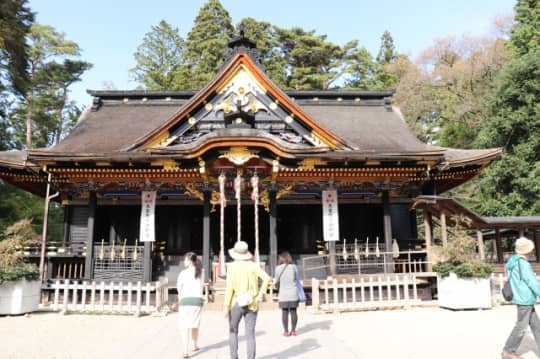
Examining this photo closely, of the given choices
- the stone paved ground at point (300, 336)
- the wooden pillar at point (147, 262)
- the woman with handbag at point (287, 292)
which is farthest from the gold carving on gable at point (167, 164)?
the woman with handbag at point (287, 292)

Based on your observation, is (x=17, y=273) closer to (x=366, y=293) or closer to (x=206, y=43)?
(x=366, y=293)

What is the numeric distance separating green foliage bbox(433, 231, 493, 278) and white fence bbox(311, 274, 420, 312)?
40.0 inches

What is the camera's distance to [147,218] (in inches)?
484

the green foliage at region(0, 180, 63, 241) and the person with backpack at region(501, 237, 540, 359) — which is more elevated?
the green foliage at region(0, 180, 63, 241)

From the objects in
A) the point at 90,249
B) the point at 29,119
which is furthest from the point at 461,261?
the point at 29,119

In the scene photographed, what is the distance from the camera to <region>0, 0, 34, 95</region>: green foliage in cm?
1774

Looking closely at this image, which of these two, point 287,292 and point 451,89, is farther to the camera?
point 451,89

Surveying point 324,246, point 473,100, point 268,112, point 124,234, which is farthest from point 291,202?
point 473,100

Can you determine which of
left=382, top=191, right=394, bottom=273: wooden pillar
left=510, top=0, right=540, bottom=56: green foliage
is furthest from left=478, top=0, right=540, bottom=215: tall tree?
left=382, top=191, right=394, bottom=273: wooden pillar

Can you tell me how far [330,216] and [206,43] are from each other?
24.9 metres

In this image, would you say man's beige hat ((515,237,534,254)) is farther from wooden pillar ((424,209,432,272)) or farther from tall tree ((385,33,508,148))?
tall tree ((385,33,508,148))

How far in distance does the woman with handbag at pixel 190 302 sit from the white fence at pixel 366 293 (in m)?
4.65

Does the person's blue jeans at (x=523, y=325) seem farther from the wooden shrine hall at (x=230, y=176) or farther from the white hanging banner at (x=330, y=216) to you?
the white hanging banner at (x=330, y=216)

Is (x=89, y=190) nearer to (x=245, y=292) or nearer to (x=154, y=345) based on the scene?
(x=154, y=345)
